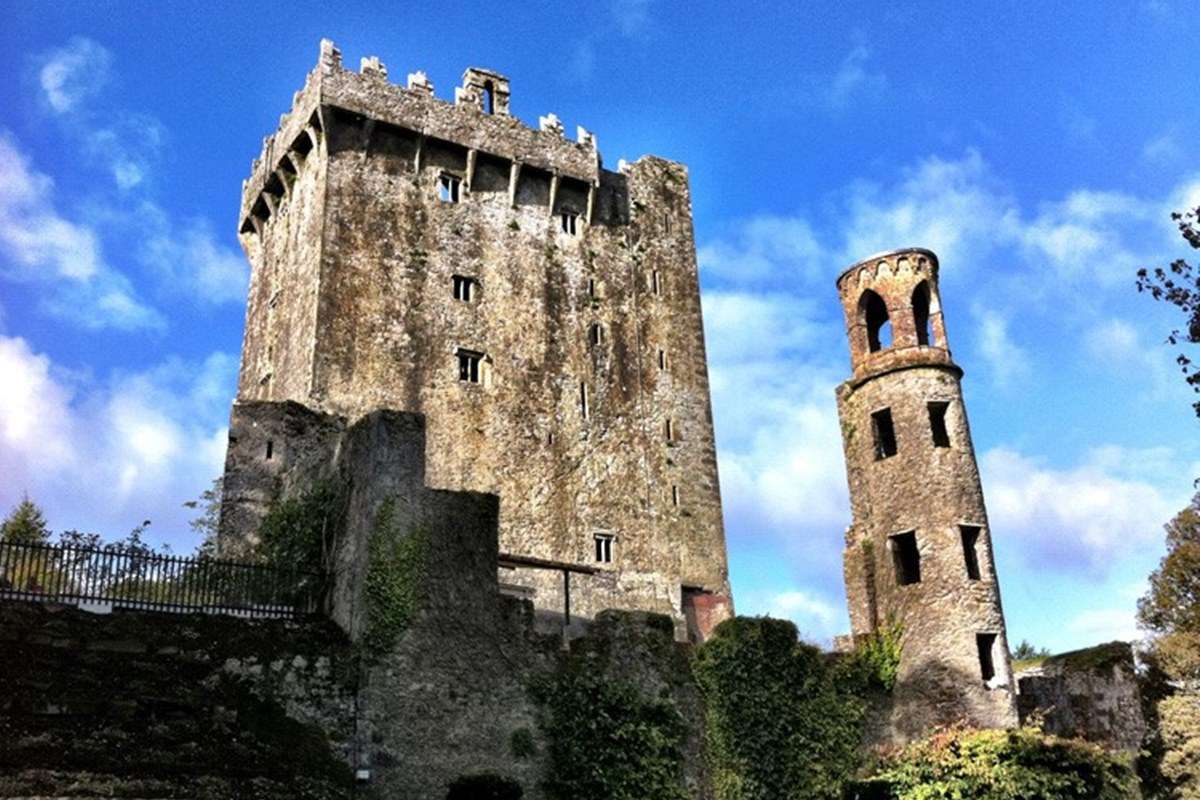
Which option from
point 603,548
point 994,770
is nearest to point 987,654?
point 994,770

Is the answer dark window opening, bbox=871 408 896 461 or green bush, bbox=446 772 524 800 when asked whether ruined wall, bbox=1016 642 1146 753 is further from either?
green bush, bbox=446 772 524 800

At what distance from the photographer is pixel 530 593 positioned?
104ft

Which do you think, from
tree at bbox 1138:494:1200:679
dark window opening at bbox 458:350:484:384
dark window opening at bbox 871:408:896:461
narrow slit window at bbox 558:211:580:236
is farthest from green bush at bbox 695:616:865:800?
tree at bbox 1138:494:1200:679

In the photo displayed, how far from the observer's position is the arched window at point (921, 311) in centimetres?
2936

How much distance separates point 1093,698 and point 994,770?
755 centimetres

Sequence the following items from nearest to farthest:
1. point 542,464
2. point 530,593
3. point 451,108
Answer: point 530,593
point 542,464
point 451,108

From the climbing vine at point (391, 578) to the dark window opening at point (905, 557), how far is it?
1279cm

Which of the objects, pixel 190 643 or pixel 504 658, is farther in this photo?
pixel 504 658

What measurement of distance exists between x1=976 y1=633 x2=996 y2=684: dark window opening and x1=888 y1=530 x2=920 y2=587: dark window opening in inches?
78.5

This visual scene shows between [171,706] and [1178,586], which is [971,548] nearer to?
[171,706]

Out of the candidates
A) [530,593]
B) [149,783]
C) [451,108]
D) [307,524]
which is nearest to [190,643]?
[149,783]

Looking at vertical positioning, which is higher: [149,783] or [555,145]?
[555,145]

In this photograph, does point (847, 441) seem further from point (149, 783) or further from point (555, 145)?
point (149, 783)

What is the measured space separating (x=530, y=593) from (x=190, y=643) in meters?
15.2
